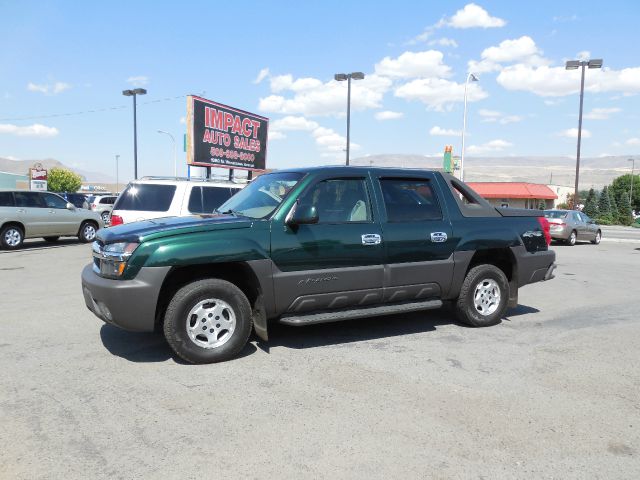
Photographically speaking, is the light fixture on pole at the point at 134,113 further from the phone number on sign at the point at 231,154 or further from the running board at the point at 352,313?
the running board at the point at 352,313

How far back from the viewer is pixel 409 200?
5734mm

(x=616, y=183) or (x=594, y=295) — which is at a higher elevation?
(x=616, y=183)

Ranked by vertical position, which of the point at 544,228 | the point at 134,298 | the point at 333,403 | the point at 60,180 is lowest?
the point at 333,403

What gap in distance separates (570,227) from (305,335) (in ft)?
55.4

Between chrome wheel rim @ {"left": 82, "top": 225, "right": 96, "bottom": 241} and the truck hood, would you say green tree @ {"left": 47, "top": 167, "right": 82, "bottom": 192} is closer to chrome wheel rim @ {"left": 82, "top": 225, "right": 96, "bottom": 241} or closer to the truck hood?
chrome wheel rim @ {"left": 82, "top": 225, "right": 96, "bottom": 241}

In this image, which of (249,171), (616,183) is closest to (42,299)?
(249,171)

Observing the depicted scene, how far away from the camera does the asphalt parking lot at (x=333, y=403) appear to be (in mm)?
3023

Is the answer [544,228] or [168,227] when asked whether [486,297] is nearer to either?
[544,228]

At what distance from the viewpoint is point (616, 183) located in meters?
104

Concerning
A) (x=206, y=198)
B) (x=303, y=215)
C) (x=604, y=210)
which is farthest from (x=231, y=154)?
(x=604, y=210)

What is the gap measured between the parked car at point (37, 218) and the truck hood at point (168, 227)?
976 centimetres

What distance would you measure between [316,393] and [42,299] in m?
5.46

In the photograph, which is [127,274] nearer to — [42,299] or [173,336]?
[173,336]

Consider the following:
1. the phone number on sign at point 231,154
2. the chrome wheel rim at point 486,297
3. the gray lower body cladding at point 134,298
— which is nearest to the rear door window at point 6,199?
the phone number on sign at point 231,154
